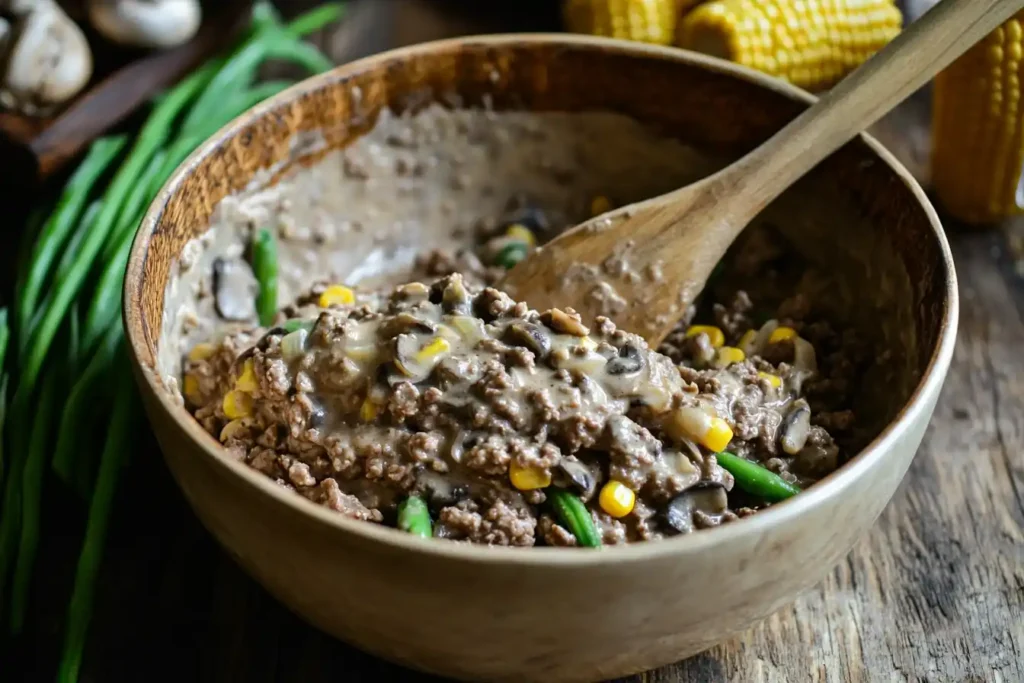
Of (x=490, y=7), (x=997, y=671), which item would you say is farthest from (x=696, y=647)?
(x=490, y=7)

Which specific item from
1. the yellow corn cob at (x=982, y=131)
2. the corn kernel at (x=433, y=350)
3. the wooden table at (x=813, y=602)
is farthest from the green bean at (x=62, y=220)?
the yellow corn cob at (x=982, y=131)

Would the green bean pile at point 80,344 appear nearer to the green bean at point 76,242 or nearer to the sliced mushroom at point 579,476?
the green bean at point 76,242

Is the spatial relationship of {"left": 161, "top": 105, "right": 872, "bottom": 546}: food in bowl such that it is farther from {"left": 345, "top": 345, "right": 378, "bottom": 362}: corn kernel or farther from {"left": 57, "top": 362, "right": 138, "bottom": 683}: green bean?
{"left": 57, "top": 362, "right": 138, "bottom": 683}: green bean

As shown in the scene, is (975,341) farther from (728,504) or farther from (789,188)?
(728,504)

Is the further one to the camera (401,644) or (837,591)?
(837,591)

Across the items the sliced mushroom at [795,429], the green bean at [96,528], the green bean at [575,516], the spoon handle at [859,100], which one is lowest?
the green bean at [96,528]

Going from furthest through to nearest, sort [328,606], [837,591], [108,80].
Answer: [108,80] → [837,591] → [328,606]

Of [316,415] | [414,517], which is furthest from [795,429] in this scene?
[316,415]
